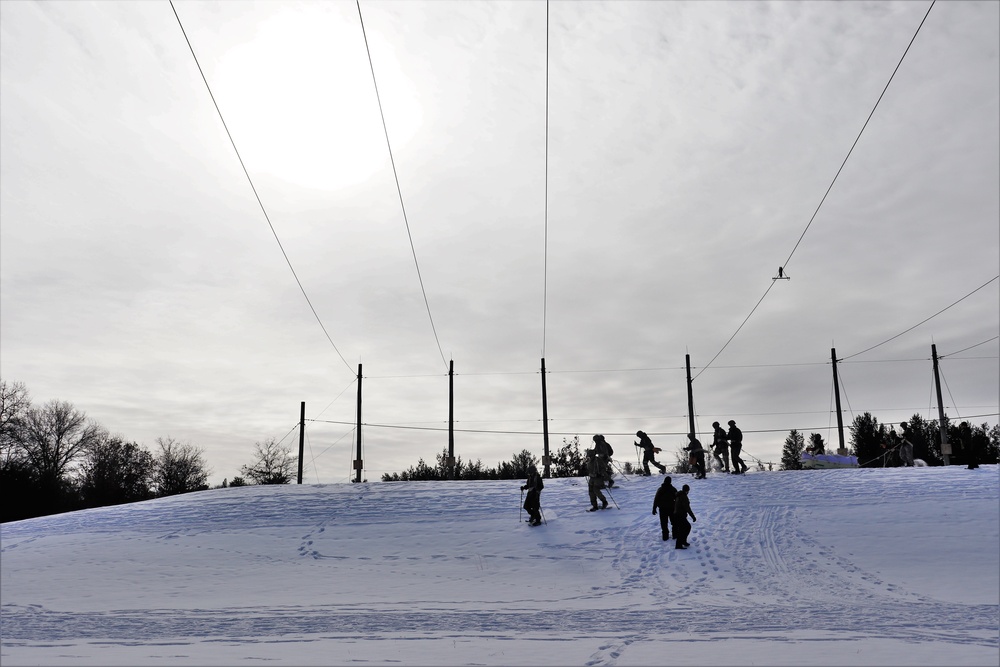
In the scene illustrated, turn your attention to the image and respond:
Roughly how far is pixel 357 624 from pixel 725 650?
6516 mm

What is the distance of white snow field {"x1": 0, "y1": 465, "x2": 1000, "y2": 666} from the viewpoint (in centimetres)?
1183

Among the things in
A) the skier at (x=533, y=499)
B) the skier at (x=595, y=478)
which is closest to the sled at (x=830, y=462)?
the skier at (x=595, y=478)

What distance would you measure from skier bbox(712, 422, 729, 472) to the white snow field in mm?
1242

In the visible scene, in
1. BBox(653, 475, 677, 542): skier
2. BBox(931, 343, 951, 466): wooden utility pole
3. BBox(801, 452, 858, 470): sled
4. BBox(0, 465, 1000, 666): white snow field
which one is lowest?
BBox(0, 465, 1000, 666): white snow field

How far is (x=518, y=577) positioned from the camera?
18875 mm

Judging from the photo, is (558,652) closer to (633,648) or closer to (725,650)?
(633,648)

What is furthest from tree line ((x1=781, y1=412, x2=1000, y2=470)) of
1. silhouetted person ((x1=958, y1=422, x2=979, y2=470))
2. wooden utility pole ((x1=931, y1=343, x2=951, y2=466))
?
wooden utility pole ((x1=931, y1=343, x2=951, y2=466))

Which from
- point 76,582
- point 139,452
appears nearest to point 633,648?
point 76,582

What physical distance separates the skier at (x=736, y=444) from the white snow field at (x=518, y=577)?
2.87ft

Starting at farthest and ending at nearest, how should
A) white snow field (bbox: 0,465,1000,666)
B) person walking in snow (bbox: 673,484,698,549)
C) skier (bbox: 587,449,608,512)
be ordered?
skier (bbox: 587,449,608,512) < person walking in snow (bbox: 673,484,698,549) < white snow field (bbox: 0,465,1000,666)

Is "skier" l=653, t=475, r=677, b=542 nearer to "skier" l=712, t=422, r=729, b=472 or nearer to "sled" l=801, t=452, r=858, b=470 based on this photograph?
"skier" l=712, t=422, r=729, b=472

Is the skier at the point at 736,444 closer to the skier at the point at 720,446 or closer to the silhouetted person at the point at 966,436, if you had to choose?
the skier at the point at 720,446

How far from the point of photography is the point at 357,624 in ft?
46.1

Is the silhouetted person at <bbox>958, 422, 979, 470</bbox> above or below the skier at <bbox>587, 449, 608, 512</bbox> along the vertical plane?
above
